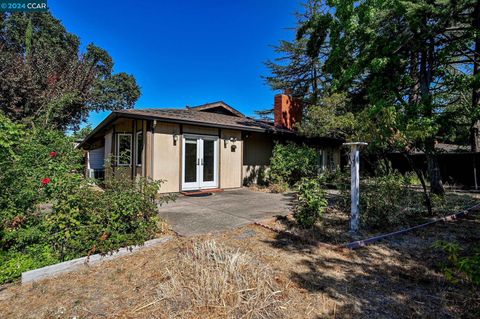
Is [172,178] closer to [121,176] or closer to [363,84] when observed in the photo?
[121,176]

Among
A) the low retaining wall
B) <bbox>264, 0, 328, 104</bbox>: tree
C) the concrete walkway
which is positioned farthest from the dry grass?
<bbox>264, 0, 328, 104</bbox>: tree

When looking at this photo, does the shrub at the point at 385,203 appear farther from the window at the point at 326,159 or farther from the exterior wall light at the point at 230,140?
the window at the point at 326,159

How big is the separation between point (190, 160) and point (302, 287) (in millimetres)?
6860

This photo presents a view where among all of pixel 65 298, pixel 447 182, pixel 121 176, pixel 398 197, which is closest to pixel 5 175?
pixel 121 176

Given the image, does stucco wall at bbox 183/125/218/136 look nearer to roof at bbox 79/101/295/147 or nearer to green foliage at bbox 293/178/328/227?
roof at bbox 79/101/295/147

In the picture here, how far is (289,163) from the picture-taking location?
10070 millimetres

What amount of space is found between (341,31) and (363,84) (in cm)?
233

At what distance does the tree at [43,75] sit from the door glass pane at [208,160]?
4522 millimetres

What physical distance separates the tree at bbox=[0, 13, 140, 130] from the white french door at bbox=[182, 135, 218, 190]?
390cm

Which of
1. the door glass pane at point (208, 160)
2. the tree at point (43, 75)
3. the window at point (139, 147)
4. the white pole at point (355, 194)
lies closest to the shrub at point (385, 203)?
the white pole at point (355, 194)

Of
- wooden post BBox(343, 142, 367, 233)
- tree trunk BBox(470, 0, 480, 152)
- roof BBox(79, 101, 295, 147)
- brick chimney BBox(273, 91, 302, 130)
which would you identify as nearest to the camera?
wooden post BBox(343, 142, 367, 233)

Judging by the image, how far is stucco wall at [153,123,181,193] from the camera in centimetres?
809

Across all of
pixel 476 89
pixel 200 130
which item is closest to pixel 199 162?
pixel 200 130

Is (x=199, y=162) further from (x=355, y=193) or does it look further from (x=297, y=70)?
(x=297, y=70)
